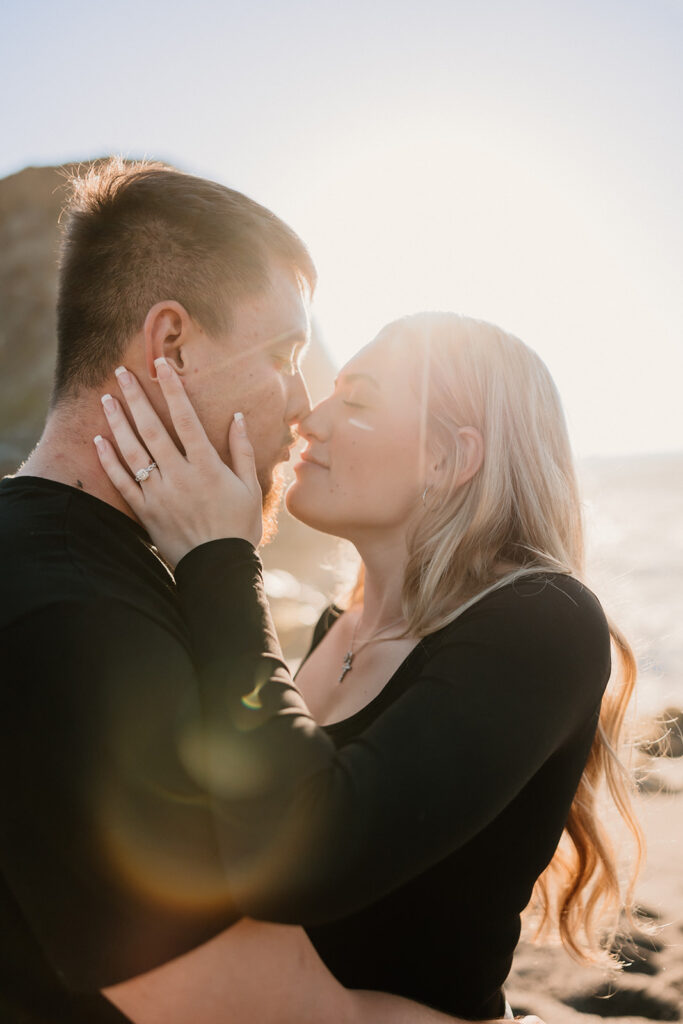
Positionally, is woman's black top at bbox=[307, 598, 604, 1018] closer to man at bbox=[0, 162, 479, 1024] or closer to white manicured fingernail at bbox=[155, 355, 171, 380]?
man at bbox=[0, 162, 479, 1024]

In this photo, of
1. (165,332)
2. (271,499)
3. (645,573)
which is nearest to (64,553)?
(165,332)

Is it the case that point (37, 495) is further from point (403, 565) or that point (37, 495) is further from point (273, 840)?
point (403, 565)

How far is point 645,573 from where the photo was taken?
26.1 metres

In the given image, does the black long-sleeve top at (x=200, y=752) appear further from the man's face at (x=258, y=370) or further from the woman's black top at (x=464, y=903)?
the man's face at (x=258, y=370)

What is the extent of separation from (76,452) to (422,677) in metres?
1.11

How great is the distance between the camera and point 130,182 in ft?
7.89

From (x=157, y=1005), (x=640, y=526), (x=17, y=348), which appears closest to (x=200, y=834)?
(x=157, y=1005)

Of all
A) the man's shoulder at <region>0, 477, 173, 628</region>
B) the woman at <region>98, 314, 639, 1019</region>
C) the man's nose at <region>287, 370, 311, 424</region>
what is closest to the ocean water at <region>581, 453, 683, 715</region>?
the woman at <region>98, 314, 639, 1019</region>

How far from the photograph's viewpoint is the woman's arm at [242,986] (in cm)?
145

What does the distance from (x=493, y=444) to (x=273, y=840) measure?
1.81 m

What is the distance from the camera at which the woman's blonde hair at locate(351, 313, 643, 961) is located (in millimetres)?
2742

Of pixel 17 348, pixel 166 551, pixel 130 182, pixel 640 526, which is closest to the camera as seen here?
pixel 166 551

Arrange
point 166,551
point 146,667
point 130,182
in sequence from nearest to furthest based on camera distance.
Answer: point 146,667
point 166,551
point 130,182

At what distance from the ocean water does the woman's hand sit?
5.19ft
